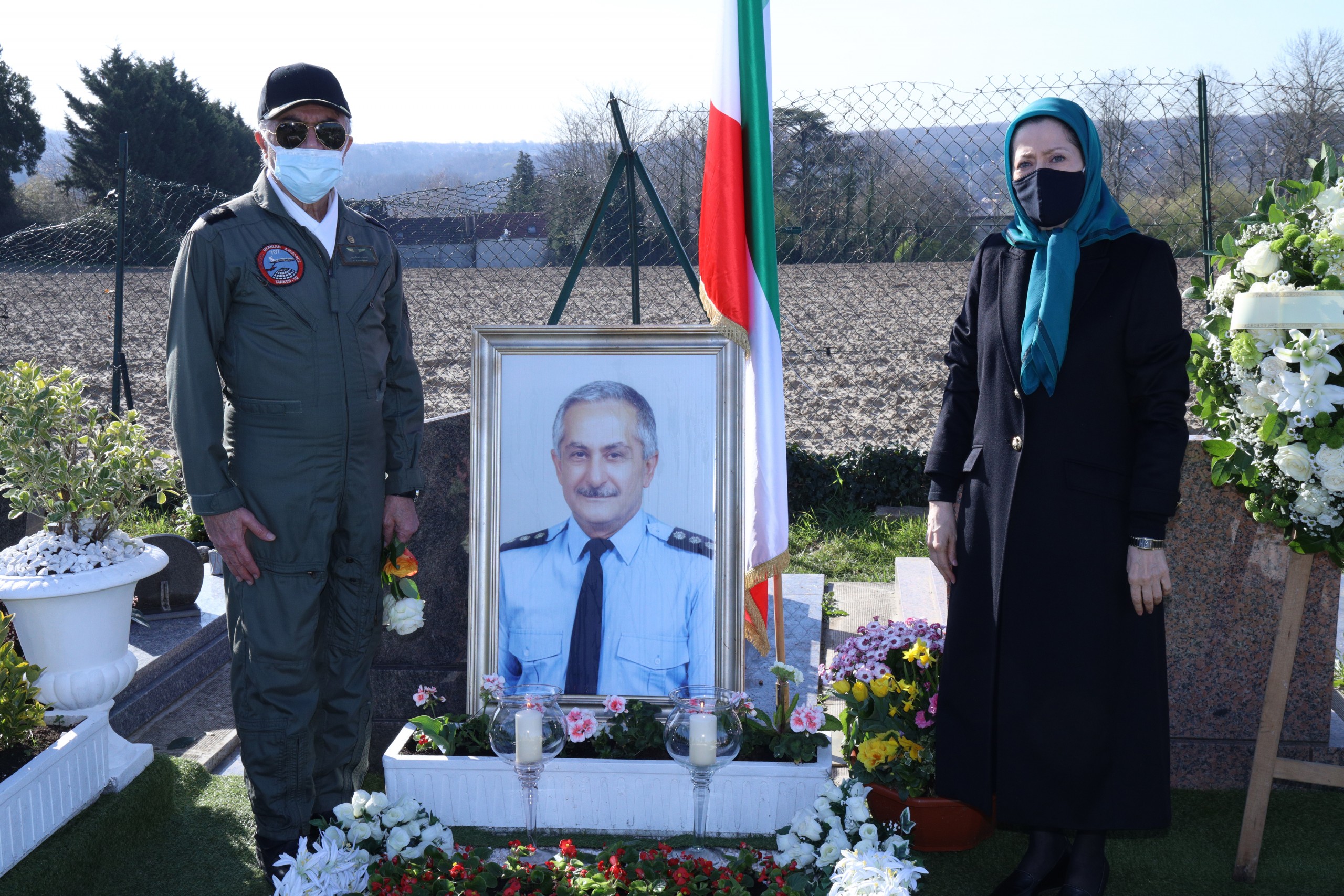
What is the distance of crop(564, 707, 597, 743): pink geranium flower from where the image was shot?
290 cm

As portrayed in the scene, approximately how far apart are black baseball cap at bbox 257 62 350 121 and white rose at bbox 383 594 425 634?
1411 mm

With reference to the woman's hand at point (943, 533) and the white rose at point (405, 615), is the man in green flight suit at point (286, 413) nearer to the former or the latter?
the white rose at point (405, 615)

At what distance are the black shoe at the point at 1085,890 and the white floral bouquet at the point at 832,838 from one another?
0.45 m

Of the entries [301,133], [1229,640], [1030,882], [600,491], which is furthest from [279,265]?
[1229,640]

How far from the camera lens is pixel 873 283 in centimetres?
884

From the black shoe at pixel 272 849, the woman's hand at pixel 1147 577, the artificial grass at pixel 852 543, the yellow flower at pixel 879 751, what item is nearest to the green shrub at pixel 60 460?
the black shoe at pixel 272 849

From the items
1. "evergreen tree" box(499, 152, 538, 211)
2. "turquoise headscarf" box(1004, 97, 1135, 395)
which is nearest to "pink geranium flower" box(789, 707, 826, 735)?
"turquoise headscarf" box(1004, 97, 1135, 395)

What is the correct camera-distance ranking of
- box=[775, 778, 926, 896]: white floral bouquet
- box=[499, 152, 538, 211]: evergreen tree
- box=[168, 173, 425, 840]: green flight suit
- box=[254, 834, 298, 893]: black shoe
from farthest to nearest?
box=[499, 152, 538, 211]: evergreen tree < box=[254, 834, 298, 893]: black shoe < box=[168, 173, 425, 840]: green flight suit < box=[775, 778, 926, 896]: white floral bouquet

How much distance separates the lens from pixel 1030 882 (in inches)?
107

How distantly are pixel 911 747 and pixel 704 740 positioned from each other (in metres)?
0.80

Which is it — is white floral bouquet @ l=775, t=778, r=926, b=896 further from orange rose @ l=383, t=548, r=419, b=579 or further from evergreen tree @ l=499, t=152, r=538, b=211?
evergreen tree @ l=499, t=152, r=538, b=211

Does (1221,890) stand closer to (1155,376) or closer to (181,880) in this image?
(1155,376)

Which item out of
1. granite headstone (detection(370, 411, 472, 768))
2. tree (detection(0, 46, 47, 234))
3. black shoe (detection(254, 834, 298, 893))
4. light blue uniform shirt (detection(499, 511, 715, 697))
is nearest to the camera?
black shoe (detection(254, 834, 298, 893))

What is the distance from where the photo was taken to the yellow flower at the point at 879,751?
9.85ft
